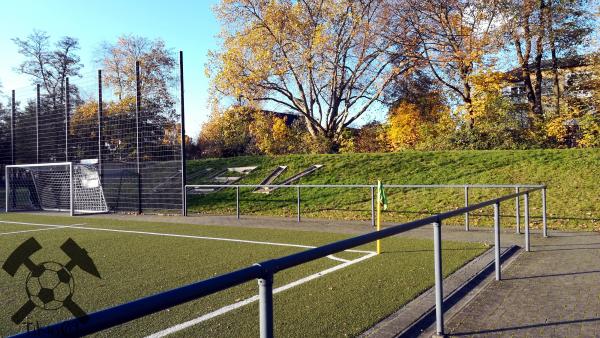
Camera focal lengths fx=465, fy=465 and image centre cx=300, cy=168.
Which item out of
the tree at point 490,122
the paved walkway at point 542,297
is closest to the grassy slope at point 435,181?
the paved walkway at point 542,297

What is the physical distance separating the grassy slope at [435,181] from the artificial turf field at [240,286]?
398 cm

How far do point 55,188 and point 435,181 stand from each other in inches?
607

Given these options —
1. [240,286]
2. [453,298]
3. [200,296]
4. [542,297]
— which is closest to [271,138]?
[240,286]

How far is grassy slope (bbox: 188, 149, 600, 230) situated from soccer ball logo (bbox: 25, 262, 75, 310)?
337 inches

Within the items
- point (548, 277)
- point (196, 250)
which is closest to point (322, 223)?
point (196, 250)

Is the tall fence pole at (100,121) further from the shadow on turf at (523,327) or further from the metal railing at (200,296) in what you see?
the metal railing at (200,296)

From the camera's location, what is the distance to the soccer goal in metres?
17.9

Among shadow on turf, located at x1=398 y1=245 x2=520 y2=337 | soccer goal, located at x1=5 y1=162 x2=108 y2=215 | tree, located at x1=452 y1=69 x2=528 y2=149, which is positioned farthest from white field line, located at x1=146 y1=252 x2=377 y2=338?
tree, located at x1=452 y1=69 x2=528 y2=149

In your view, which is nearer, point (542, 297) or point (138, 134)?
point (542, 297)

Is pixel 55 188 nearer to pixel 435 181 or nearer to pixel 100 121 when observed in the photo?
pixel 100 121

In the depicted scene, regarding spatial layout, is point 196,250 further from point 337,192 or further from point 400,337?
point 337,192

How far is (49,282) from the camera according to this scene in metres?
6.23

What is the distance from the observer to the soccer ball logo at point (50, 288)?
17.1 feet

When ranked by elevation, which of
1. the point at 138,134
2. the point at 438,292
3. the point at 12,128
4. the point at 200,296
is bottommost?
the point at 438,292
